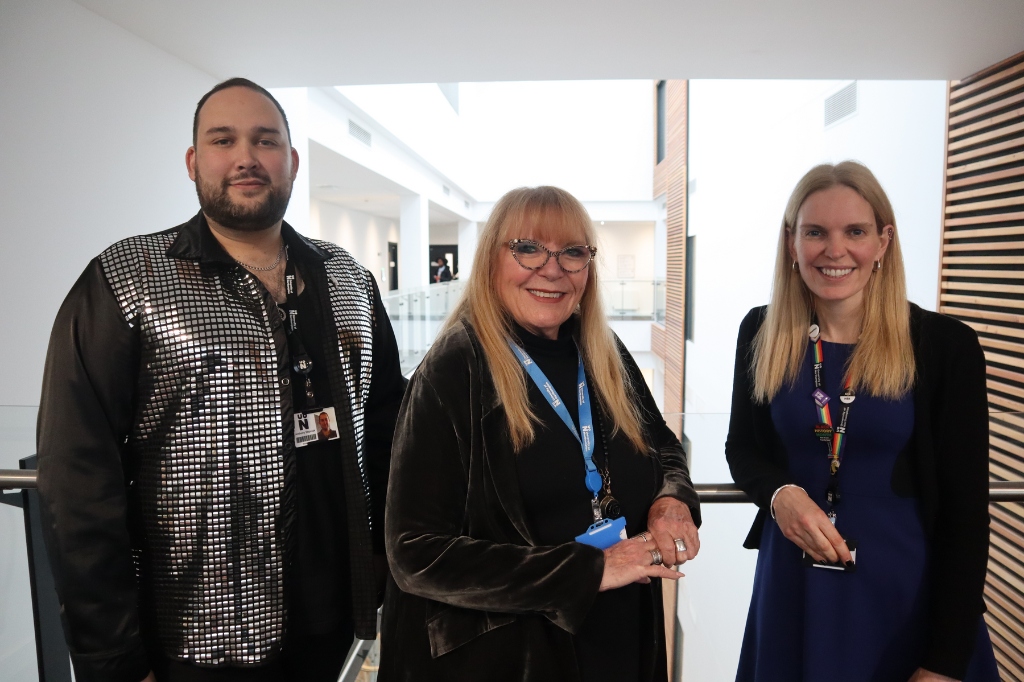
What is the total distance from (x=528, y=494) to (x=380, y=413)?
64 cm

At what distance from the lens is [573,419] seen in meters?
1.43

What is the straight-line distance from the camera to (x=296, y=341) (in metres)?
1.58

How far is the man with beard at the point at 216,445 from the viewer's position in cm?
134

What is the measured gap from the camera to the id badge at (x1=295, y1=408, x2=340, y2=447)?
1550mm

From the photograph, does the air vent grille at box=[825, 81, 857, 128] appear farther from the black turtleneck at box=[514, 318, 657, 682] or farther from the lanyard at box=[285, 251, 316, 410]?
the lanyard at box=[285, 251, 316, 410]

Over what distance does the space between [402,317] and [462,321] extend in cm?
772

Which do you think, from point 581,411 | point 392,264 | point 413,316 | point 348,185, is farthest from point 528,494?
point 392,264

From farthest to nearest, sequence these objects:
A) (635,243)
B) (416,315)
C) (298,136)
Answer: (635,243) < (416,315) < (298,136)

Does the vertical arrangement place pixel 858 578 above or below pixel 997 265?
below

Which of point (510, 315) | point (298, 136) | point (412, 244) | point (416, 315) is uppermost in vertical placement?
point (298, 136)

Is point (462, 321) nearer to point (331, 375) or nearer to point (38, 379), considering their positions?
point (331, 375)

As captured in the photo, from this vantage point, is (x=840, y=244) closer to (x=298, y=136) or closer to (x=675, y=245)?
(x=298, y=136)

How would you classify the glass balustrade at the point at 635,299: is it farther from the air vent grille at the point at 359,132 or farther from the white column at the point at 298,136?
the white column at the point at 298,136

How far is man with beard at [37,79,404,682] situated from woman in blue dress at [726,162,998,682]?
1.09 meters
